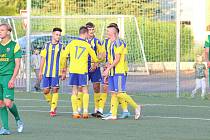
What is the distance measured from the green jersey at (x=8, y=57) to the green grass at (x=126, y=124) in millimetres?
1082

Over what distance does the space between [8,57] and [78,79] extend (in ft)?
11.0

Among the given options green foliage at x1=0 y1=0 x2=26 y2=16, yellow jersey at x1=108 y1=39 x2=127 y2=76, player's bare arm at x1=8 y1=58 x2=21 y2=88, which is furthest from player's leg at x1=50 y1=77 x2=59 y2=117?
green foliage at x1=0 y1=0 x2=26 y2=16

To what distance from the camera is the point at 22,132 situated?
43.9ft

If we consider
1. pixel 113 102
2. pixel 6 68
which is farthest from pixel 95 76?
pixel 6 68

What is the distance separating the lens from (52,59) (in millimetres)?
17156

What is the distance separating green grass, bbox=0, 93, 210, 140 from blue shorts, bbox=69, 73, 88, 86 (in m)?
0.74

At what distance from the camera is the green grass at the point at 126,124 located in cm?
1293

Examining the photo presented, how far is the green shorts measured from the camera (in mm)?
12953

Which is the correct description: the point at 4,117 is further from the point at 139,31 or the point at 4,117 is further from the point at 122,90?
the point at 139,31

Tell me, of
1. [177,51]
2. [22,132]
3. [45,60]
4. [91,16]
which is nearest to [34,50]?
[91,16]

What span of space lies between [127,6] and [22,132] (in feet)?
41.3

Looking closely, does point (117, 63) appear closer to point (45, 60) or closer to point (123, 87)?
point (123, 87)

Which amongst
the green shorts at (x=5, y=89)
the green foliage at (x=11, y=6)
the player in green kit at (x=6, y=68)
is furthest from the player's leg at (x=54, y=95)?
the green foliage at (x=11, y=6)

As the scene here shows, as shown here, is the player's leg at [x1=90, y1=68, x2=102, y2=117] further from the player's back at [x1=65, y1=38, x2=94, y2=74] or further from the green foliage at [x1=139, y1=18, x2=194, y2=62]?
the green foliage at [x1=139, y1=18, x2=194, y2=62]
